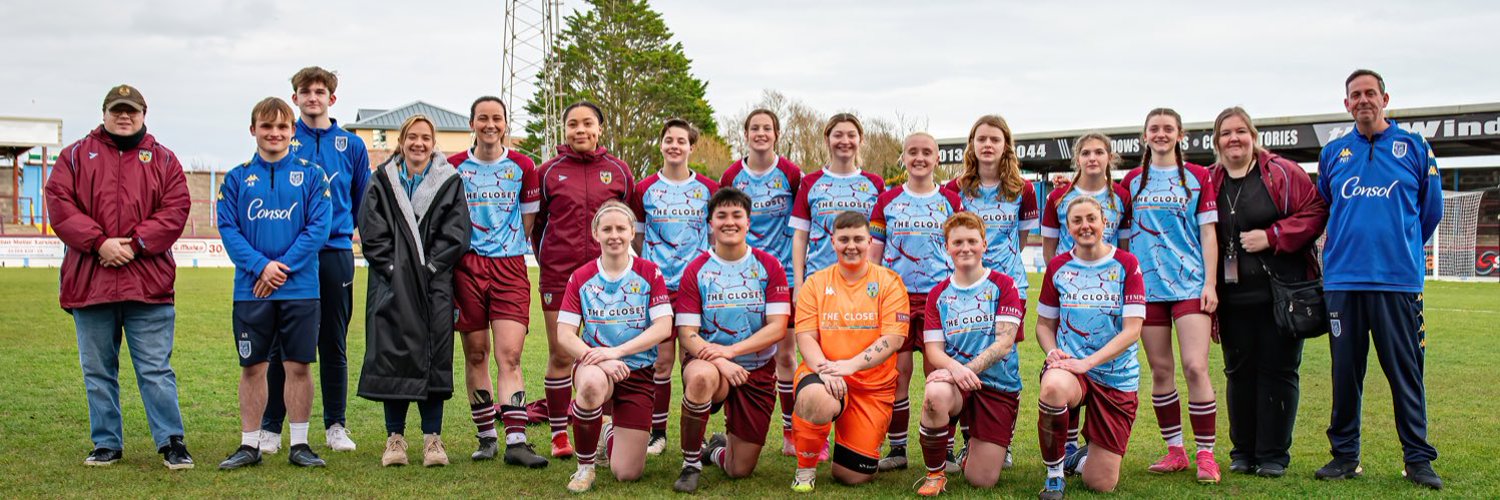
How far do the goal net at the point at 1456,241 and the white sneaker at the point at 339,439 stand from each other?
991 inches

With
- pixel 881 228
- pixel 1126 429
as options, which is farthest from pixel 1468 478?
pixel 881 228

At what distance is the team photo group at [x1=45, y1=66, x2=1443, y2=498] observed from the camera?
491 centimetres

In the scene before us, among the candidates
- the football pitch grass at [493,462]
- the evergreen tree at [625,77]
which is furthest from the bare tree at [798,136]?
the football pitch grass at [493,462]

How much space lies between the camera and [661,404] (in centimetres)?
572

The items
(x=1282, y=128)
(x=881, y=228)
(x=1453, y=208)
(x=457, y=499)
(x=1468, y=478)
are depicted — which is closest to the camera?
(x=457, y=499)

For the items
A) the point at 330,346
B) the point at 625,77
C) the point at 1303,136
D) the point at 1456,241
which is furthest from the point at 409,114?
the point at 330,346

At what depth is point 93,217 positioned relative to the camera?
5.18 metres

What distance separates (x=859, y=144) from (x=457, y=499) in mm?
2690

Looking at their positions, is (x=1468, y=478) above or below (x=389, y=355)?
below

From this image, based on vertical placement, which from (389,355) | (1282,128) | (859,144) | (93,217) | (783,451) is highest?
(1282,128)

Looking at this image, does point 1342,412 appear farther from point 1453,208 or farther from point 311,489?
point 1453,208

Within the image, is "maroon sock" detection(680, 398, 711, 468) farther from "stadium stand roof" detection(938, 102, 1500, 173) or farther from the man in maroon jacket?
"stadium stand roof" detection(938, 102, 1500, 173)

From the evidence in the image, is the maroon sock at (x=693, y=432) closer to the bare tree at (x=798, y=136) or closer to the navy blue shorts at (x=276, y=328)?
the navy blue shorts at (x=276, y=328)

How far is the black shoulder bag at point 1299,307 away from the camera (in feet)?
16.6
